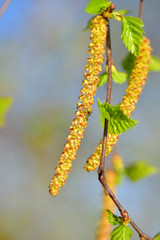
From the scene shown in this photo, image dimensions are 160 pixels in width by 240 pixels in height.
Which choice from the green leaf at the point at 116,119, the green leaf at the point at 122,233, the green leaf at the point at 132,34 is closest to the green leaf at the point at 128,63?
Answer: the green leaf at the point at 132,34

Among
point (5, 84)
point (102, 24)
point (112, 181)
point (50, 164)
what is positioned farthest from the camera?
point (50, 164)

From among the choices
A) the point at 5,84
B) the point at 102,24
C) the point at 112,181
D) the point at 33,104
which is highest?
the point at 5,84

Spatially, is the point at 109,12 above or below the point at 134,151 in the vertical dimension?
above

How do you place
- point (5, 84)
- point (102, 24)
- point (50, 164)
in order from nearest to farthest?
point (102, 24)
point (5, 84)
point (50, 164)

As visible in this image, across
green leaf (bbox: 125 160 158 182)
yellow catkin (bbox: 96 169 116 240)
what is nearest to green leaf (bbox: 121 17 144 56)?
yellow catkin (bbox: 96 169 116 240)

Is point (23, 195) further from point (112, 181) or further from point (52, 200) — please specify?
point (112, 181)

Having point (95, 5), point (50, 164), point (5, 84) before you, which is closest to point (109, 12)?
point (95, 5)

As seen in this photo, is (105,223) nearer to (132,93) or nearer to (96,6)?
(132,93)
